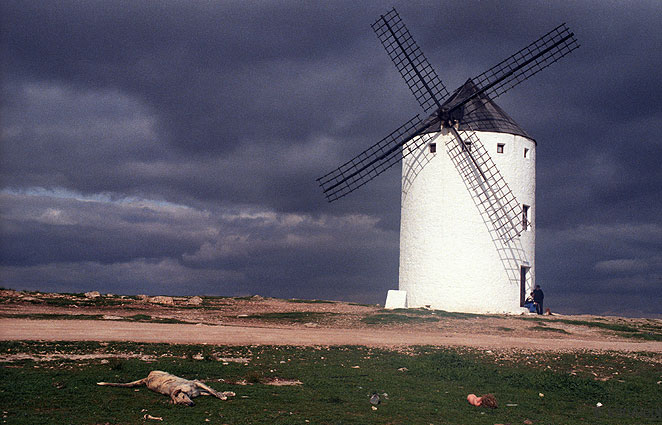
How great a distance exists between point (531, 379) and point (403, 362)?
10.8 feet

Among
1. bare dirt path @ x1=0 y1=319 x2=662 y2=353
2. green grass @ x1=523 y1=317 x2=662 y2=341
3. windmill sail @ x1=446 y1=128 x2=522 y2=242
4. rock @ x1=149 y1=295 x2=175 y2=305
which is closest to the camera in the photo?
bare dirt path @ x1=0 y1=319 x2=662 y2=353

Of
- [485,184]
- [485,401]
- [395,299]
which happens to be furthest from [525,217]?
[485,401]

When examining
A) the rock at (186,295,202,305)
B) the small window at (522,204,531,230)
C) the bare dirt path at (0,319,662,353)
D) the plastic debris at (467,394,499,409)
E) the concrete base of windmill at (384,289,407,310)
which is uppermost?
the small window at (522,204,531,230)

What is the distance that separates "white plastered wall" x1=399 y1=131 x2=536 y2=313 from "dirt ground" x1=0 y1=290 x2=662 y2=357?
308 centimetres

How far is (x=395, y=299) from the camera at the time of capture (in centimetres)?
3556

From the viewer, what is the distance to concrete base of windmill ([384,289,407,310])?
1384 inches

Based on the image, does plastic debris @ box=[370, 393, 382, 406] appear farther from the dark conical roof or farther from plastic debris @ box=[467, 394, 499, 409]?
the dark conical roof

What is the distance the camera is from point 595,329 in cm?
3042

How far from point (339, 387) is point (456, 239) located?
22727 mm

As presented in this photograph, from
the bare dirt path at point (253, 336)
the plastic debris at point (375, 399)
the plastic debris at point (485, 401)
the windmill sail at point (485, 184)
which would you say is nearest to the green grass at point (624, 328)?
the bare dirt path at point (253, 336)

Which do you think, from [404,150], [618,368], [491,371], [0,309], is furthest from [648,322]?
[0,309]

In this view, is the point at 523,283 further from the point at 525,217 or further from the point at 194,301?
the point at 194,301

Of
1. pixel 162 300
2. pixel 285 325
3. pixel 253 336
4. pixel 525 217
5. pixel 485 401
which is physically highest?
pixel 525 217

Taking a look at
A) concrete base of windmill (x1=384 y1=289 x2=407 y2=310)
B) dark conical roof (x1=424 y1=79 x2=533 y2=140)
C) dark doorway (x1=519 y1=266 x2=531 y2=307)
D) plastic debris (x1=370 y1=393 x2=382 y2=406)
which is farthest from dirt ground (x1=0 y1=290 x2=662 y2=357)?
dark conical roof (x1=424 y1=79 x2=533 y2=140)
